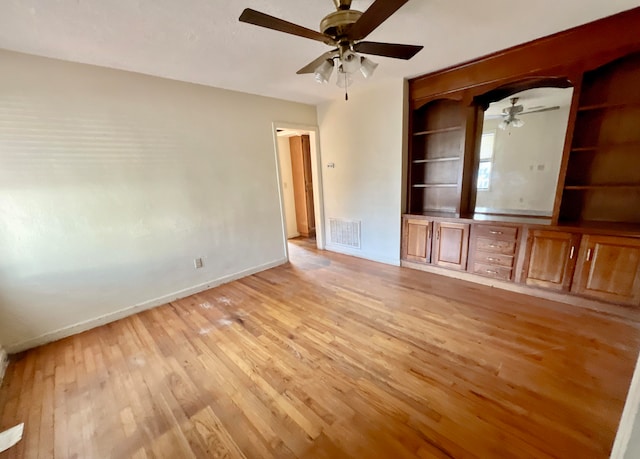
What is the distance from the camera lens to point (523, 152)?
3.15 meters

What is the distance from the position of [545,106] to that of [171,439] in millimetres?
4555

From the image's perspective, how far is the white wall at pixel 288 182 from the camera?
5.67m

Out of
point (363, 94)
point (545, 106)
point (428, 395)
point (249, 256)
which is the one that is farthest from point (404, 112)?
point (428, 395)

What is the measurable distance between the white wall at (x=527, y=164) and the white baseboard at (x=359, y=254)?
1380 millimetres

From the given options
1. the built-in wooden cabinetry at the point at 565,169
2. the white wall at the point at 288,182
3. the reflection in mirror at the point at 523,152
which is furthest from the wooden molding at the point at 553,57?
the white wall at the point at 288,182

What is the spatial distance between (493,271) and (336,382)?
2345 mm

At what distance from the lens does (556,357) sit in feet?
6.29

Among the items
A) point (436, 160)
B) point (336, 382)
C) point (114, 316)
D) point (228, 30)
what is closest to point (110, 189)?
point (114, 316)

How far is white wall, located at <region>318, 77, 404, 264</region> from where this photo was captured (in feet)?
11.5

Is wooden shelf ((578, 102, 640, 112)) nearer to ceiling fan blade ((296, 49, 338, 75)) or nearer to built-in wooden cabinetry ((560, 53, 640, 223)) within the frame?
built-in wooden cabinetry ((560, 53, 640, 223))

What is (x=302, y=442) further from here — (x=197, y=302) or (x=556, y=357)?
(x=197, y=302)

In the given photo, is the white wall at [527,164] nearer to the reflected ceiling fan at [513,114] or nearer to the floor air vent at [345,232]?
the reflected ceiling fan at [513,114]

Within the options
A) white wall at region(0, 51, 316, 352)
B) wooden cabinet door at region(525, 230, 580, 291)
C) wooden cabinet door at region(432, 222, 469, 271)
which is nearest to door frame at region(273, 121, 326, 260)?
white wall at region(0, 51, 316, 352)

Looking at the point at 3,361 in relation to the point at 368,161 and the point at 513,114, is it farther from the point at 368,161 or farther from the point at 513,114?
the point at 513,114
